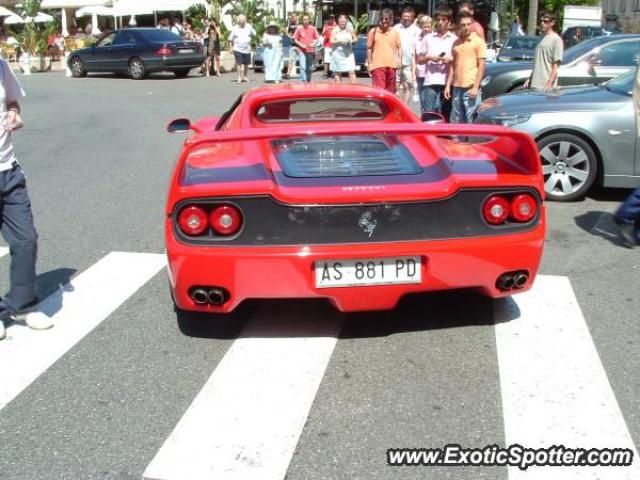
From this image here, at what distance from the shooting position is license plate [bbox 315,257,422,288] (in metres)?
3.94

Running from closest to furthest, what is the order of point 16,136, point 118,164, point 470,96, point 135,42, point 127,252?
point 127,252, point 470,96, point 118,164, point 16,136, point 135,42

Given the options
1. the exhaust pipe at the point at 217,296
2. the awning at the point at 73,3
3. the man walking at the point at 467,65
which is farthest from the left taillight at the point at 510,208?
the awning at the point at 73,3

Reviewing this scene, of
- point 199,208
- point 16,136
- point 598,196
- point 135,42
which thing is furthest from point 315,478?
point 135,42

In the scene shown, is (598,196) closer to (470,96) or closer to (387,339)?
(470,96)

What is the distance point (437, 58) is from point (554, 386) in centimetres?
697

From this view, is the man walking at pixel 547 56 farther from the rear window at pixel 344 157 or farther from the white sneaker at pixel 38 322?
the white sneaker at pixel 38 322

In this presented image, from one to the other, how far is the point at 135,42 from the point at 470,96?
16.7 meters

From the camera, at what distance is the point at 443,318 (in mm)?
4660

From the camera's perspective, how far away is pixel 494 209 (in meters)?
4.12

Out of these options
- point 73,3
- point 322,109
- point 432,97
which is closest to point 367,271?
point 322,109

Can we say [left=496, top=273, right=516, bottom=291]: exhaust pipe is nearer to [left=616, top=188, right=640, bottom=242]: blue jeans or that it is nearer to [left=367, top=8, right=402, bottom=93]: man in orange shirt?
[left=616, top=188, right=640, bottom=242]: blue jeans

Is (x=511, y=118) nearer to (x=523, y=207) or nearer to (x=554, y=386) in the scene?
(x=523, y=207)

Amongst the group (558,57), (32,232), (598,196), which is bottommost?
(598,196)

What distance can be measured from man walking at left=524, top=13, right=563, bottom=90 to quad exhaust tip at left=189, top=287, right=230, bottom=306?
7258 millimetres
